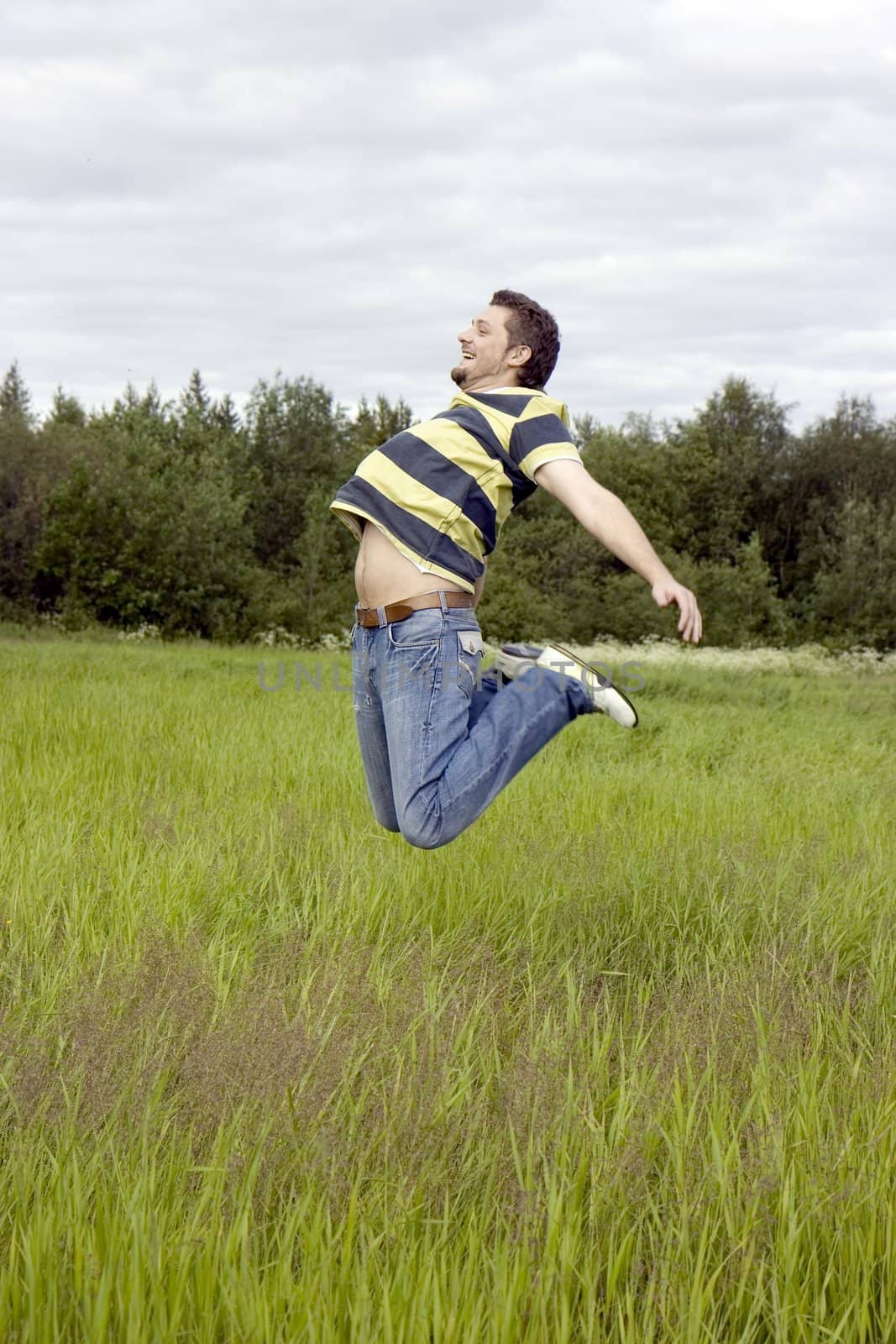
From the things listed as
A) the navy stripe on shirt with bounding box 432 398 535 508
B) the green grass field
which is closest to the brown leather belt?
the navy stripe on shirt with bounding box 432 398 535 508

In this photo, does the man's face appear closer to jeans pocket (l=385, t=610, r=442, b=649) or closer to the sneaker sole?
jeans pocket (l=385, t=610, r=442, b=649)

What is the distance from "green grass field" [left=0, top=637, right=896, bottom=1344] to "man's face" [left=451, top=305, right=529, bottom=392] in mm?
1916

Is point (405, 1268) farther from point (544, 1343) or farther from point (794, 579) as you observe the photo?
point (794, 579)

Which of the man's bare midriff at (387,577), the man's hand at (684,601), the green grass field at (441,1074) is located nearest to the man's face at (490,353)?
the man's bare midriff at (387,577)

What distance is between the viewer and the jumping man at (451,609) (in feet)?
12.4

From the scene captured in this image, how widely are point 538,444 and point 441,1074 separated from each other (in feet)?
6.04

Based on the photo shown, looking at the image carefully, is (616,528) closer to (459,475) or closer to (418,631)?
(459,475)

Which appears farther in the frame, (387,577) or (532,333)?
(532,333)

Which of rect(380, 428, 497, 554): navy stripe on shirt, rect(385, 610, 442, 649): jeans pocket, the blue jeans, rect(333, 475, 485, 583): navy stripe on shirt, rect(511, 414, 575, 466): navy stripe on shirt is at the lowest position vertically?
the blue jeans

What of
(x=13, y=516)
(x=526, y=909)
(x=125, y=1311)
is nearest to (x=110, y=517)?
(x=13, y=516)

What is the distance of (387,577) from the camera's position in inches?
152

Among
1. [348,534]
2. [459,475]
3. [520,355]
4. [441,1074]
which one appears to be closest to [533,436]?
[459,475]

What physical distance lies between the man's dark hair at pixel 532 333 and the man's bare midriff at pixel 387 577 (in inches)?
29.4

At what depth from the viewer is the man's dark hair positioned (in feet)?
13.3
